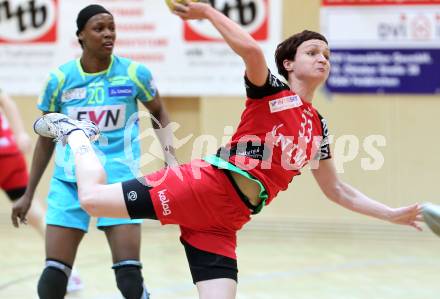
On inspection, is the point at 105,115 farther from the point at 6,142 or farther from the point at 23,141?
the point at 6,142

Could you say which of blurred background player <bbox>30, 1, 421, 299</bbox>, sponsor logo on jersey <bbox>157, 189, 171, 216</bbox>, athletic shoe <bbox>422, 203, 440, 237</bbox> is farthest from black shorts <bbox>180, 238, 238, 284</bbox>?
athletic shoe <bbox>422, 203, 440, 237</bbox>

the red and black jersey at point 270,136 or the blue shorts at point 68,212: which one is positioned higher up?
the red and black jersey at point 270,136

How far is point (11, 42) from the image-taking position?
29.2ft

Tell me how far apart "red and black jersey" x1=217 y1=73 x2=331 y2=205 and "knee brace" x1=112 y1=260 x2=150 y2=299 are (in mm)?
896

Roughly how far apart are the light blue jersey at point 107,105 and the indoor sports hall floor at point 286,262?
1706 mm

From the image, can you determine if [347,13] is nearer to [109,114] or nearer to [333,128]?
[333,128]

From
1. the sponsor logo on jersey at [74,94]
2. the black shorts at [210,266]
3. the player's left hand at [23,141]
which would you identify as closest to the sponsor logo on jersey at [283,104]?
the black shorts at [210,266]

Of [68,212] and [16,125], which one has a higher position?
[16,125]

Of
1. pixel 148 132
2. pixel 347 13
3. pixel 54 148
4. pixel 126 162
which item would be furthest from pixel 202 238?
pixel 347 13

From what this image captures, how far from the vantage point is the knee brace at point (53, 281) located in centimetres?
423

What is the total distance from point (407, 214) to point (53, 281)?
1.82 metres

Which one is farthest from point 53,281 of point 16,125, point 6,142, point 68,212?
point 6,142

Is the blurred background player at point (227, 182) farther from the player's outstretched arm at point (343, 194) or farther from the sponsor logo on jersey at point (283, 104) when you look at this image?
the player's outstretched arm at point (343, 194)

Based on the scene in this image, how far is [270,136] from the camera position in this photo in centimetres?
357
